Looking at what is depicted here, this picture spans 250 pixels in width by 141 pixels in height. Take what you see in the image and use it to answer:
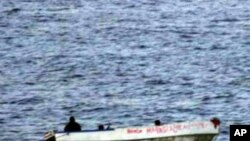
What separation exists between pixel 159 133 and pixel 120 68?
183ft

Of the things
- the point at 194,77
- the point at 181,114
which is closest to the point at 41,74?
the point at 194,77

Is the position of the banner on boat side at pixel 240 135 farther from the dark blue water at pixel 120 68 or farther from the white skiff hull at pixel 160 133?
the dark blue water at pixel 120 68

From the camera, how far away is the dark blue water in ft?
355

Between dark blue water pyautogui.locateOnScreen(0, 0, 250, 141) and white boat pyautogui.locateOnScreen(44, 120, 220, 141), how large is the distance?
47.5 feet

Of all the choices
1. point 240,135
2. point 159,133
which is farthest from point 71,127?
point 240,135

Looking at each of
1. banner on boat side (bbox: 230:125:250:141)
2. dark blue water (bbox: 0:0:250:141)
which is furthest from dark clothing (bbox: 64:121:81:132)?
banner on boat side (bbox: 230:125:250:141)

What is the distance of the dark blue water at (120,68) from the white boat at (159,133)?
1447cm

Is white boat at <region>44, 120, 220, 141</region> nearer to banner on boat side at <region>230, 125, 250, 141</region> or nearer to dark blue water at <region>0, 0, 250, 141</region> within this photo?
dark blue water at <region>0, 0, 250, 141</region>

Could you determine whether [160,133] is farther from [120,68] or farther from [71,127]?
[120,68]

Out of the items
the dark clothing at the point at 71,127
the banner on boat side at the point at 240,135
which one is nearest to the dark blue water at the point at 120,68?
the dark clothing at the point at 71,127

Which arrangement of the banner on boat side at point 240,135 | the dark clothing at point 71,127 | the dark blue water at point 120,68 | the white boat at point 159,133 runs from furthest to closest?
the dark blue water at point 120,68
the dark clothing at point 71,127
the white boat at point 159,133
the banner on boat side at point 240,135

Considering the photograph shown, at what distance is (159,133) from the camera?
81.4 m

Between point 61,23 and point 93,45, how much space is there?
25555mm

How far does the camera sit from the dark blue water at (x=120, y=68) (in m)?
108
